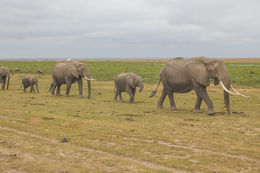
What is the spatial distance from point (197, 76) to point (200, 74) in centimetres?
17

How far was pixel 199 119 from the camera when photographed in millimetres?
13047

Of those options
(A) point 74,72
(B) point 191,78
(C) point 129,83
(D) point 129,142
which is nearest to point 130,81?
(C) point 129,83

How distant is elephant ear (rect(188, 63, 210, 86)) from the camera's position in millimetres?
14297

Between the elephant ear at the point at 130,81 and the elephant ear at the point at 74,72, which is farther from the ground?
the elephant ear at the point at 74,72

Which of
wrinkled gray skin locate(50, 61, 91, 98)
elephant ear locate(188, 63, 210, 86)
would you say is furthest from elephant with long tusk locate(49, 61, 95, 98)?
elephant ear locate(188, 63, 210, 86)

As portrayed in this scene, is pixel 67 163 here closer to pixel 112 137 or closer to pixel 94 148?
pixel 94 148

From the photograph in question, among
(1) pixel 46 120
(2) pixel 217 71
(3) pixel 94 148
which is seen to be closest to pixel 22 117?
(1) pixel 46 120

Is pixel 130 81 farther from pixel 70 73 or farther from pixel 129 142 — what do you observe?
pixel 129 142

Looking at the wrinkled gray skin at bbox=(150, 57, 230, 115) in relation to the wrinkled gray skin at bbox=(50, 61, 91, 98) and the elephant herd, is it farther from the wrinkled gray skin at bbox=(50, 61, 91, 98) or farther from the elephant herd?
the wrinkled gray skin at bbox=(50, 61, 91, 98)

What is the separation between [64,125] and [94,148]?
348 centimetres

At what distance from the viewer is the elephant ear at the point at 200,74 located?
14.3m

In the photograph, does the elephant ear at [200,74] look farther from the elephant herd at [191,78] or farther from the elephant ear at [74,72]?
the elephant ear at [74,72]

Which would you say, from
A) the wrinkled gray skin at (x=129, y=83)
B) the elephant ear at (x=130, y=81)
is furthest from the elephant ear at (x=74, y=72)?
the elephant ear at (x=130, y=81)

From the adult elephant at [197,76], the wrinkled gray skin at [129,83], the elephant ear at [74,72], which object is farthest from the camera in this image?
the elephant ear at [74,72]
